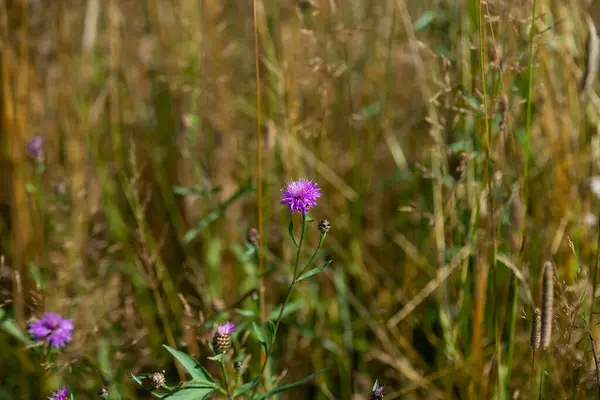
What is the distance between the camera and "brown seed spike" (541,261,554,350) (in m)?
0.69

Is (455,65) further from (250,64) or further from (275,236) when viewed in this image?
(250,64)

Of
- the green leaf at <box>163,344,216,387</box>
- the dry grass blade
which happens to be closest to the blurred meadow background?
the dry grass blade

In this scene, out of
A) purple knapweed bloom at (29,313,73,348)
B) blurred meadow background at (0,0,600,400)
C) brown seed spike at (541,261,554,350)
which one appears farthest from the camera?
blurred meadow background at (0,0,600,400)

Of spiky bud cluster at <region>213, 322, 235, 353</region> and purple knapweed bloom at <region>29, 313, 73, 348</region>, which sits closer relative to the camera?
spiky bud cluster at <region>213, 322, 235, 353</region>

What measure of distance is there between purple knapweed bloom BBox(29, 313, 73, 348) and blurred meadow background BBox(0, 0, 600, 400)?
95mm

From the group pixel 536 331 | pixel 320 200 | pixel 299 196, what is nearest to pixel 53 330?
pixel 299 196

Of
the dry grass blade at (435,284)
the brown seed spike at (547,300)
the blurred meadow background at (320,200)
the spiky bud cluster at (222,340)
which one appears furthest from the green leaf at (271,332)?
the dry grass blade at (435,284)

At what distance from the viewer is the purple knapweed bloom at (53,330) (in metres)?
0.91

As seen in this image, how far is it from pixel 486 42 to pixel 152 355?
3.20 feet

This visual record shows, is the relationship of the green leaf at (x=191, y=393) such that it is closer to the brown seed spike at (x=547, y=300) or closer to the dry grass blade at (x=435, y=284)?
the brown seed spike at (x=547, y=300)

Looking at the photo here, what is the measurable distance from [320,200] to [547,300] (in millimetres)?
928

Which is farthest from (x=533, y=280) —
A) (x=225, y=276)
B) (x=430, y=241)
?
(x=225, y=276)

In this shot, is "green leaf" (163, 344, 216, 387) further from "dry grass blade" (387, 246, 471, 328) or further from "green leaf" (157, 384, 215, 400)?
"dry grass blade" (387, 246, 471, 328)

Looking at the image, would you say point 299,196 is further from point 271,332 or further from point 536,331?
point 536,331
